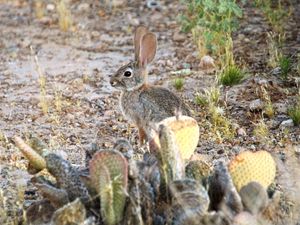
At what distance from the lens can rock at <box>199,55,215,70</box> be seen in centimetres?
900

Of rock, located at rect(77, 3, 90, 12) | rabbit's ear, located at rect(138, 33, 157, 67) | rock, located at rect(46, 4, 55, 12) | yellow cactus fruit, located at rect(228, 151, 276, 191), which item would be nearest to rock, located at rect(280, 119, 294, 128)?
rabbit's ear, located at rect(138, 33, 157, 67)

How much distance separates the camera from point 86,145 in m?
7.33

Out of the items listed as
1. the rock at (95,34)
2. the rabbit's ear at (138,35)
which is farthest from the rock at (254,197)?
the rock at (95,34)

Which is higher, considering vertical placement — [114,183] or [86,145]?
[114,183]

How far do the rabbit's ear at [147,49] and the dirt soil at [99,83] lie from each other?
25.3 inches

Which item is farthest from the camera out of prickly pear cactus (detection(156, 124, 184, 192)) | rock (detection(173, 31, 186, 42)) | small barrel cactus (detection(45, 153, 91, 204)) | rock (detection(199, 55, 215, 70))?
rock (detection(173, 31, 186, 42))

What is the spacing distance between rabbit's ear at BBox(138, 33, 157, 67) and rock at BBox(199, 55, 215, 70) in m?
1.49

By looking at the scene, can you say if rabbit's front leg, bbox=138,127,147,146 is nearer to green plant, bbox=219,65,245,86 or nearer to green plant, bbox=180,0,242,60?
green plant, bbox=219,65,245,86

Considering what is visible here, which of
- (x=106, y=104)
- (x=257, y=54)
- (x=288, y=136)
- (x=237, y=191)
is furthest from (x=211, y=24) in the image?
(x=237, y=191)

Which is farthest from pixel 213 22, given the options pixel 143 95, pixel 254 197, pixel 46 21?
pixel 254 197

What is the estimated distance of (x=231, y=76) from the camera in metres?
8.41

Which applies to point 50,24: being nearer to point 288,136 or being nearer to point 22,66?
point 22,66

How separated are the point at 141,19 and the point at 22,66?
207 cm

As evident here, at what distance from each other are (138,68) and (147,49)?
0.62 ft
